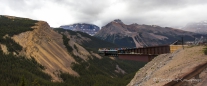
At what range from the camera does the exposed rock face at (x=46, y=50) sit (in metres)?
142

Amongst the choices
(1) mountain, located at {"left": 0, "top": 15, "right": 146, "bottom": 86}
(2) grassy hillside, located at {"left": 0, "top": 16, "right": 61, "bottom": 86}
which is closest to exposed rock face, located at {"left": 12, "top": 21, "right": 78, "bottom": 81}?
(1) mountain, located at {"left": 0, "top": 15, "right": 146, "bottom": 86}

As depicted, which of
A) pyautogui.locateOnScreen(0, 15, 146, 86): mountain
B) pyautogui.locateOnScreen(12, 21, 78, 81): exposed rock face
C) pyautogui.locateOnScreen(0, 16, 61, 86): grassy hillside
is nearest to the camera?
pyautogui.locateOnScreen(0, 16, 61, 86): grassy hillside

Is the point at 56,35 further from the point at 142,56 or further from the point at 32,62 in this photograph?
the point at 142,56

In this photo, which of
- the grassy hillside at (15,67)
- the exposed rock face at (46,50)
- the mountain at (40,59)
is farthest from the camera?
the exposed rock face at (46,50)

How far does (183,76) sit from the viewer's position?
54.7 ft

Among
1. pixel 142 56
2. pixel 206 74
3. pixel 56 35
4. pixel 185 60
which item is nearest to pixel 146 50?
pixel 142 56

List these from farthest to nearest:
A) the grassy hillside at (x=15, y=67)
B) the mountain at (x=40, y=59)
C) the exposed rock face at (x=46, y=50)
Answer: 1. the exposed rock face at (x=46, y=50)
2. the mountain at (x=40, y=59)
3. the grassy hillside at (x=15, y=67)

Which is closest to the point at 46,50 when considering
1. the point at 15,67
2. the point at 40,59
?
the point at 40,59

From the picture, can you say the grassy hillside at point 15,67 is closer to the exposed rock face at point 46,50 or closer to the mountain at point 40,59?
the mountain at point 40,59

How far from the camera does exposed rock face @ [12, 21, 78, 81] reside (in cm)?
14248

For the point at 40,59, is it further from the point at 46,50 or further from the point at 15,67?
the point at 15,67

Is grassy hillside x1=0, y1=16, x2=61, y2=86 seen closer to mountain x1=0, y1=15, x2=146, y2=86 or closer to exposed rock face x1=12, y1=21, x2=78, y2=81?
mountain x1=0, y1=15, x2=146, y2=86

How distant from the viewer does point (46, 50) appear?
15200 centimetres

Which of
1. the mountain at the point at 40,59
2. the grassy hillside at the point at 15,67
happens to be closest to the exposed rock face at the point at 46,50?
the mountain at the point at 40,59
